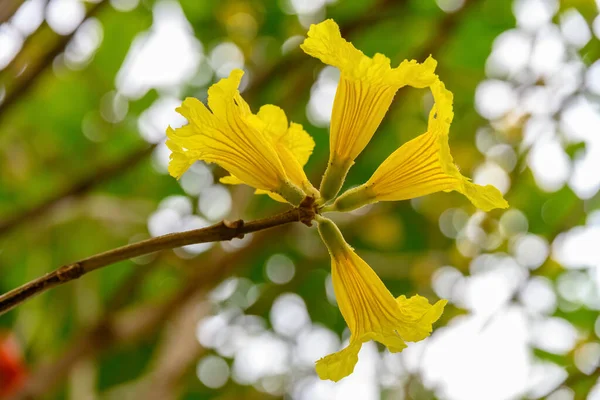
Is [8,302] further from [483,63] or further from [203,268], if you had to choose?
[483,63]

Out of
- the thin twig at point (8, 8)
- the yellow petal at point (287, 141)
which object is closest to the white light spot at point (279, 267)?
the thin twig at point (8, 8)

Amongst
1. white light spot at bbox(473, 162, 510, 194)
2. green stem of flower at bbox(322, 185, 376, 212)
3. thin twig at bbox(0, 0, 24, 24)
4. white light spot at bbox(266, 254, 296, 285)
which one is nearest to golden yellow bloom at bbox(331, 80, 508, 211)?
green stem of flower at bbox(322, 185, 376, 212)

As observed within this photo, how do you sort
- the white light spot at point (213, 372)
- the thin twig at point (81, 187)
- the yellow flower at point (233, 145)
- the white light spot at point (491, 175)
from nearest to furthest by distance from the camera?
1. the yellow flower at point (233, 145)
2. the thin twig at point (81, 187)
3. the white light spot at point (491, 175)
4. the white light spot at point (213, 372)

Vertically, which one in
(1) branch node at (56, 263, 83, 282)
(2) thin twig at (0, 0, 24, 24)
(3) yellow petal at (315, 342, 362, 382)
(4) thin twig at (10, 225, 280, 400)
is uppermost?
(2) thin twig at (0, 0, 24, 24)

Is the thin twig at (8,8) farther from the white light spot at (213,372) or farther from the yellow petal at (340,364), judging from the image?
the white light spot at (213,372)

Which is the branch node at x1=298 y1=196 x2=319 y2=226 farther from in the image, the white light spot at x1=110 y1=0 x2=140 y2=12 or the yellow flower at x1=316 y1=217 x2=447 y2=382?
the white light spot at x1=110 y1=0 x2=140 y2=12

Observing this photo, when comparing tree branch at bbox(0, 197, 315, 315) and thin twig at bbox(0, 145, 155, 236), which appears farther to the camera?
thin twig at bbox(0, 145, 155, 236)

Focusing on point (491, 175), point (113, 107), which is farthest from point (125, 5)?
point (491, 175)
